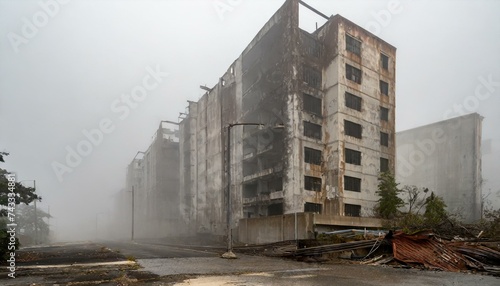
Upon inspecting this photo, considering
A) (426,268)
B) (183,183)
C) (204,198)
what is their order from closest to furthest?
(426,268) → (204,198) → (183,183)

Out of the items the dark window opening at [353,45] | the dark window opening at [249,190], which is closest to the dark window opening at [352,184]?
the dark window opening at [249,190]

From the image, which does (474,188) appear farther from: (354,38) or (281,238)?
(281,238)

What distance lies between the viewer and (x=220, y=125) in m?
47.0

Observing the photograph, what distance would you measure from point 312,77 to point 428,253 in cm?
2731

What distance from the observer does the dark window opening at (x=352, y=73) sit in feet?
121

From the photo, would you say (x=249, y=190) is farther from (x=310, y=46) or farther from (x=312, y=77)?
(x=310, y=46)

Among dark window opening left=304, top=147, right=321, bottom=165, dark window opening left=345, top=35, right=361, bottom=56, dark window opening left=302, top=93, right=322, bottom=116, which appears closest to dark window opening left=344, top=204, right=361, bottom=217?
dark window opening left=304, top=147, right=321, bottom=165

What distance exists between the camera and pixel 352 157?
3609cm

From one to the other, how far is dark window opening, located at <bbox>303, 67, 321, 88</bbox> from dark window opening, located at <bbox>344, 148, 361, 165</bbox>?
808cm

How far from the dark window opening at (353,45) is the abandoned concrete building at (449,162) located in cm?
1639

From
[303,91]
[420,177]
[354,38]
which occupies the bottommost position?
[420,177]

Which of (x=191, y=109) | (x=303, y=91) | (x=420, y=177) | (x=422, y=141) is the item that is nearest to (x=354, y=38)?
(x=303, y=91)

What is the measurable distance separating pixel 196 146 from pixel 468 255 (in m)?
47.4

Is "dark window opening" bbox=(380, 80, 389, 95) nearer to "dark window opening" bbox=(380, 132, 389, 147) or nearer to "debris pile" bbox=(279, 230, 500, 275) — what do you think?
"dark window opening" bbox=(380, 132, 389, 147)
